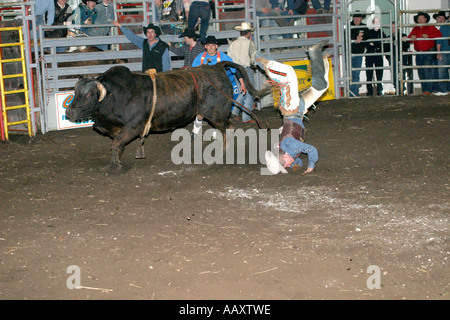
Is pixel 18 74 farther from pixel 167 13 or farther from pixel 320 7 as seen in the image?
pixel 320 7

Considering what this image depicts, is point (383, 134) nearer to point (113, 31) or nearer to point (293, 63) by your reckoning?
point (293, 63)

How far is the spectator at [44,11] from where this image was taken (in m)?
10.9

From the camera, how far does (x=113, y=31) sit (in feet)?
38.2

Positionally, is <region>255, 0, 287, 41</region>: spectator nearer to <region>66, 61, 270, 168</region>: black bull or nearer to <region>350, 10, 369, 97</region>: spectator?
<region>350, 10, 369, 97</region>: spectator

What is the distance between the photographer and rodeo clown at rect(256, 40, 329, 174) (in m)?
6.88

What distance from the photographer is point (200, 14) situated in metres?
11.1

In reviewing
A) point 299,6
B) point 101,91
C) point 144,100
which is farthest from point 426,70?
point 101,91

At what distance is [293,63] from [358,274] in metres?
8.95

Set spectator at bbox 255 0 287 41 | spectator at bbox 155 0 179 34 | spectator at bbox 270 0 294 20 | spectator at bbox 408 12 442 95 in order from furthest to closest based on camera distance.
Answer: spectator at bbox 408 12 442 95, spectator at bbox 270 0 294 20, spectator at bbox 255 0 287 41, spectator at bbox 155 0 179 34

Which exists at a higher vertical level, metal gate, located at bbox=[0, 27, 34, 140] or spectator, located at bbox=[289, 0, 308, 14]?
spectator, located at bbox=[289, 0, 308, 14]

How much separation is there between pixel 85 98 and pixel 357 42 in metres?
8.52

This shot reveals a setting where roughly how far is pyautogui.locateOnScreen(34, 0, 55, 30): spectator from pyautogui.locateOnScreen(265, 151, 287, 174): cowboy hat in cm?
601

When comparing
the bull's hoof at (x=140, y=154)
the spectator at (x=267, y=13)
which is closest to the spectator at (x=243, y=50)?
the spectator at (x=267, y=13)

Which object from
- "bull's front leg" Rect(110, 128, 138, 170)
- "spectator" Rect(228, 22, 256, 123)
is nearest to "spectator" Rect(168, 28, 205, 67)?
"spectator" Rect(228, 22, 256, 123)
